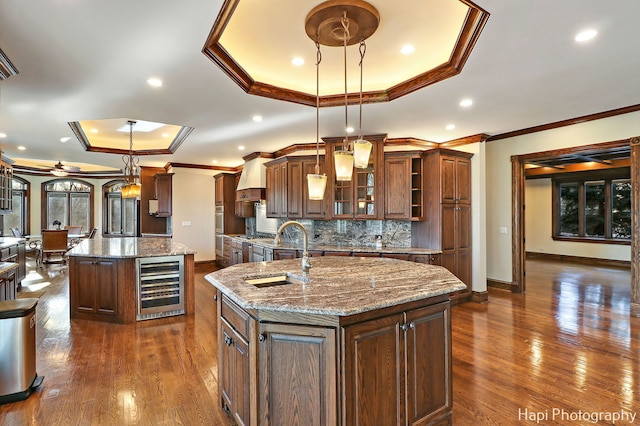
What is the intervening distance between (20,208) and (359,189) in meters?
10.6

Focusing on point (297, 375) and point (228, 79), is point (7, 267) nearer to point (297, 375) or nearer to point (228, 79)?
point (228, 79)

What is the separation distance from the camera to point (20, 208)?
32.8 feet

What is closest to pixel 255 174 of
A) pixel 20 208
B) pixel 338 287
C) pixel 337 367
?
pixel 338 287

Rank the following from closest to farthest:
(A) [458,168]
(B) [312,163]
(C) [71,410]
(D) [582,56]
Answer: (C) [71,410] → (D) [582,56] → (A) [458,168] → (B) [312,163]

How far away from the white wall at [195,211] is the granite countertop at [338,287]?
231 inches

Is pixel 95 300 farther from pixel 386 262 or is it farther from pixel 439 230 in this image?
pixel 439 230

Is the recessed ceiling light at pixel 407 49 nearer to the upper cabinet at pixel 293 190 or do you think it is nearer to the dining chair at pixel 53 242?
the upper cabinet at pixel 293 190

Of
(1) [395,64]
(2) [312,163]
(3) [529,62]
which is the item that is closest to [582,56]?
(3) [529,62]

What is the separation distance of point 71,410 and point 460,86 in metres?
4.09

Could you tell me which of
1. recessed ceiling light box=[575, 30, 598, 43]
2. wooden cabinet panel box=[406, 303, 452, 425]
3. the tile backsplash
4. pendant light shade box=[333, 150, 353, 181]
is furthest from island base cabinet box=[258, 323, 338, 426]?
the tile backsplash

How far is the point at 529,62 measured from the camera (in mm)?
2760

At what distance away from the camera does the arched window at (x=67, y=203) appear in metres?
10.5

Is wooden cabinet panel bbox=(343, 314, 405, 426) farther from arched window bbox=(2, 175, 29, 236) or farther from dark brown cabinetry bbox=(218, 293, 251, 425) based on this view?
arched window bbox=(2, 175, 29, 236)

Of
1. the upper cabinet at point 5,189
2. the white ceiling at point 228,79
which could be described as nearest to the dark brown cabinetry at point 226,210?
the white ceiling at point 228,79
